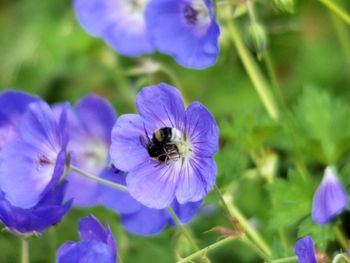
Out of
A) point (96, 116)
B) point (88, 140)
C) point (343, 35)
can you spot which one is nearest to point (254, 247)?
point (96, 116)

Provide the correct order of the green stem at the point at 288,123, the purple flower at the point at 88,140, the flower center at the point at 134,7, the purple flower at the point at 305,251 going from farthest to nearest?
the flower center at the point at 134,7
the purple flower at the point at 88,140
the green stem at the point at 288,123
the purple flower at the point at 305,251

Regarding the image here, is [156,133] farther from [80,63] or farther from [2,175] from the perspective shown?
[80,63]

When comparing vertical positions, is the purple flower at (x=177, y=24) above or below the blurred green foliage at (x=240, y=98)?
above

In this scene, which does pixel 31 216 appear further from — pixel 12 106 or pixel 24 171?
pixel 12 106

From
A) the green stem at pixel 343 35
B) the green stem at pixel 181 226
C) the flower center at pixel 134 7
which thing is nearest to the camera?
the green stem at pixel 181 226

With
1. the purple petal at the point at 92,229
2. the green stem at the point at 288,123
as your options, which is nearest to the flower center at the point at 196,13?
the green stem at the point at 288,123

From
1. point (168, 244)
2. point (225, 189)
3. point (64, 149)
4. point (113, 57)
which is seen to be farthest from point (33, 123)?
point (113, 57)

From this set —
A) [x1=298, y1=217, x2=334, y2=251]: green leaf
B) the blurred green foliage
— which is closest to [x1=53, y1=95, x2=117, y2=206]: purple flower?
the blurred green foliage

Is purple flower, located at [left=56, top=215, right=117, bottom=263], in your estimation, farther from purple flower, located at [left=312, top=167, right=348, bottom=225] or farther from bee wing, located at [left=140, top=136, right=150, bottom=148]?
purple flower, located at [left=312, top=167, right=348, bottom=225]

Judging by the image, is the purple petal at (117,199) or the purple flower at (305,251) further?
the purple petal at (117,199)

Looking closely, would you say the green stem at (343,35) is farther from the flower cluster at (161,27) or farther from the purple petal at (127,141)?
the purple petal at (127,141)
